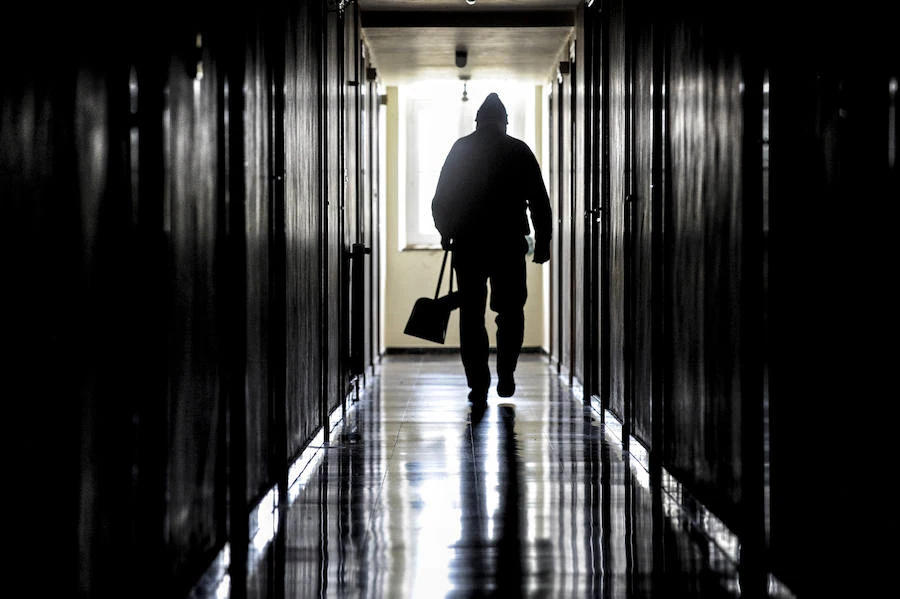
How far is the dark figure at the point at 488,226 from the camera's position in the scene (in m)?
5.55

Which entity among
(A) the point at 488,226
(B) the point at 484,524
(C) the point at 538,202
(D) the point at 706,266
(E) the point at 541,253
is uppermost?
(C) the point at 538,202

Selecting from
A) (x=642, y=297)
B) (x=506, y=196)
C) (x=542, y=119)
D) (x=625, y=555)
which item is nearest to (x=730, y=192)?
(x=625, y=555)

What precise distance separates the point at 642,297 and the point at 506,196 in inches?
68.5

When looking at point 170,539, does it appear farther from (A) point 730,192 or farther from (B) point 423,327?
(B) point 423,327

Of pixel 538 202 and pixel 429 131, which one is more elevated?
pixel 429 131

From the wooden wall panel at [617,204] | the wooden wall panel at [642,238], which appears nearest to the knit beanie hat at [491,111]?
the wooden wall panel at [617,204]

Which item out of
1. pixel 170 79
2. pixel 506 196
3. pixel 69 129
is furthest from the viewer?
pixel 506 196

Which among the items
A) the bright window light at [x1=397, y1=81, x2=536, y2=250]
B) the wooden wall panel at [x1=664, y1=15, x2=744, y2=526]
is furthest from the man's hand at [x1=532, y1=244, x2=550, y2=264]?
the bright window light at [x1=397, y1=81, x2=536, y2=250]

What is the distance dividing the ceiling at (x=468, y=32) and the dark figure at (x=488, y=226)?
5.80ft

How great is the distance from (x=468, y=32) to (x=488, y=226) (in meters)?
2.42

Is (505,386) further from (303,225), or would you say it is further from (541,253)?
(303,225)

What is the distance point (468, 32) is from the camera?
7.46m

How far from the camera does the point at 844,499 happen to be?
1.79 metres

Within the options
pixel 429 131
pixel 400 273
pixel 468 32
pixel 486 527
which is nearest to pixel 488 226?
pixel 468 32
